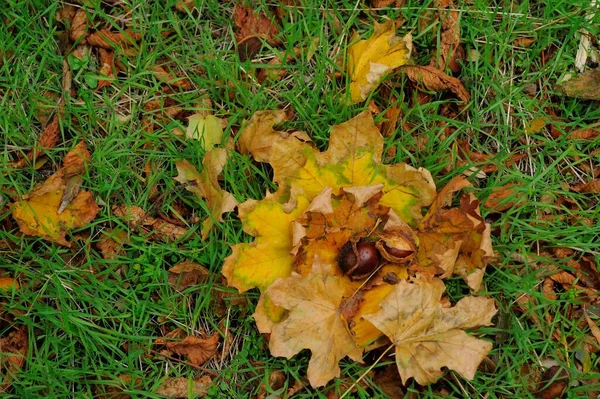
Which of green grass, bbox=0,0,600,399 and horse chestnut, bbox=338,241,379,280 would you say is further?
green grass, bbox=0,0,600,399

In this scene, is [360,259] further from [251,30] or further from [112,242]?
[251,30]

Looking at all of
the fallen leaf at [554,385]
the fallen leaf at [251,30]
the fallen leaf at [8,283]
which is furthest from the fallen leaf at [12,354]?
the fallen leaf at [554,385]

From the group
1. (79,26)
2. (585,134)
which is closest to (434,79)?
Answer: (585,134)

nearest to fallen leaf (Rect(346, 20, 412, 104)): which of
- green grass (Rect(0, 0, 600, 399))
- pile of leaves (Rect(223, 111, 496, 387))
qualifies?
green grass (Rect(0, 0, 600, 399))

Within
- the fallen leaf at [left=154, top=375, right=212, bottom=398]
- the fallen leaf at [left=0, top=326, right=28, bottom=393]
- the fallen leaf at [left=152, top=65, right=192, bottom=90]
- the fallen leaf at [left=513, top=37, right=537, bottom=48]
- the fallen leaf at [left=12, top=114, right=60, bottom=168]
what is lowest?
the fallen leaf at [left=154, top=375, right=212, bottom=398]

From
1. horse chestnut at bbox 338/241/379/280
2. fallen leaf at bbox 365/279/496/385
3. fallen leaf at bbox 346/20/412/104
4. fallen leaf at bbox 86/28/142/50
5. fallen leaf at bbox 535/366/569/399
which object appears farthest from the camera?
fallen leaf at bbox 86/28/142/50

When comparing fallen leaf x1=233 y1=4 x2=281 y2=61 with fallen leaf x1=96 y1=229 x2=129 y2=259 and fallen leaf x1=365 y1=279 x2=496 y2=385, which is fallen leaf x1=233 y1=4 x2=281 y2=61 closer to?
fallen leaf x1=96 y1=229 x2=129 y2=259

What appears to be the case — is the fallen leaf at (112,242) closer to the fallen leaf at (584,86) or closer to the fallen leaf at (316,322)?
the fallen leaf at (316,322)
